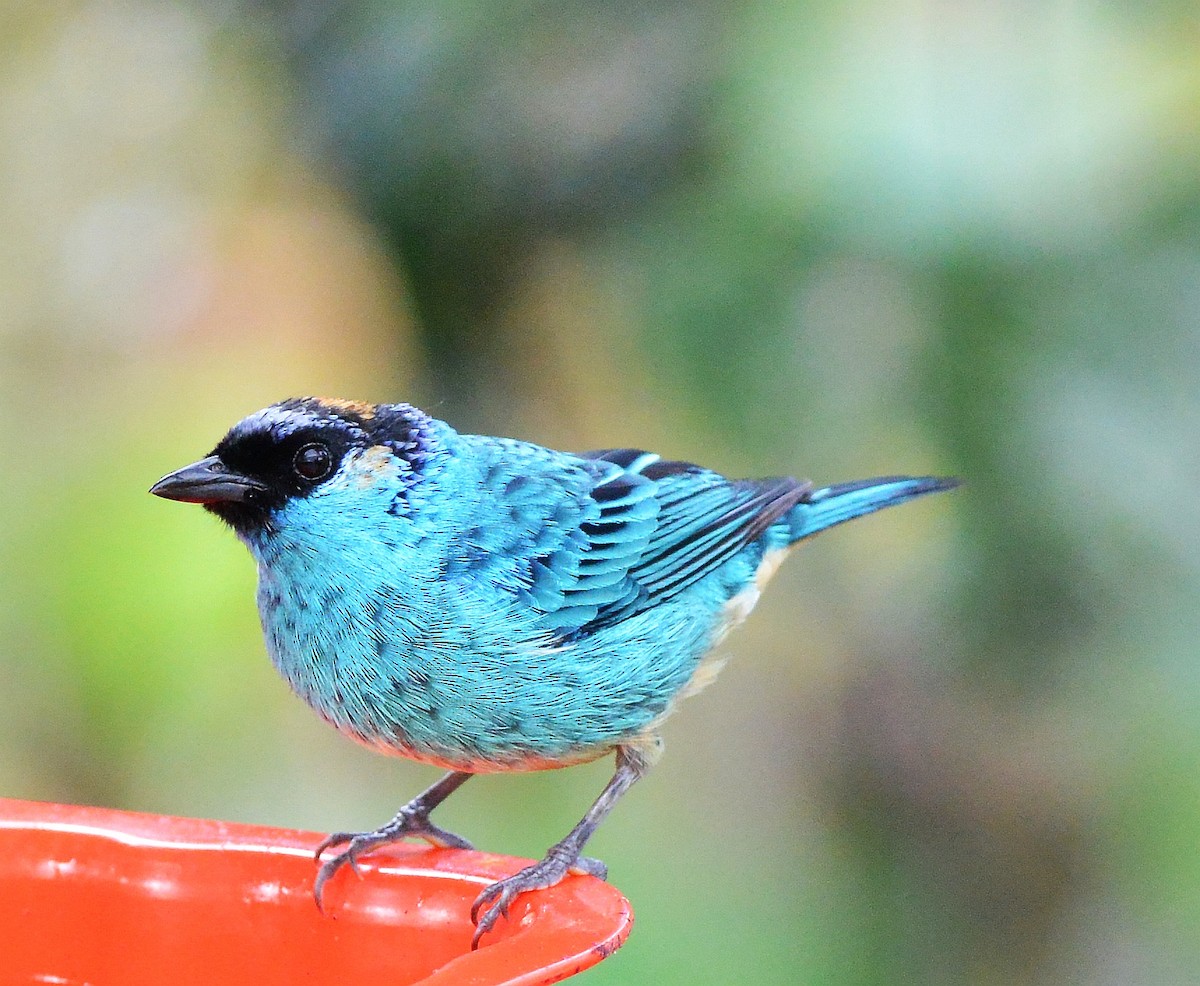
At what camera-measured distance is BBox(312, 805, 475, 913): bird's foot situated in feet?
6.30

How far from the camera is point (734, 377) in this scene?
3.59m

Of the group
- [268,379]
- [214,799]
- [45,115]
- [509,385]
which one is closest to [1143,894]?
[509,385]

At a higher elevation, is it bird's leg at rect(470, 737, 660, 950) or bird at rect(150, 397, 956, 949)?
bird at rect(150, 397, 956, 949)

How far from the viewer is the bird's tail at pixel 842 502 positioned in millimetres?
3166

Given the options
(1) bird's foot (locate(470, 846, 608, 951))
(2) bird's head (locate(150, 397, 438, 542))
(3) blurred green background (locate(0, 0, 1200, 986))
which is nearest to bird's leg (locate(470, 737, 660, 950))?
(1) bird's foot (locate(470, 846, 608, 951))

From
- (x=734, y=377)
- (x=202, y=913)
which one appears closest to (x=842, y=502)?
(x=734, y=377)

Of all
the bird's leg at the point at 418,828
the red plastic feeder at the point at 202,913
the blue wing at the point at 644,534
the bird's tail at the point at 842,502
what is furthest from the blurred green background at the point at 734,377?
the red plastic feeder at the point at 202,913

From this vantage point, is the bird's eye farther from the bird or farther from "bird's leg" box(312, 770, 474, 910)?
"bird's leg" box(312, 770, 474, 910)

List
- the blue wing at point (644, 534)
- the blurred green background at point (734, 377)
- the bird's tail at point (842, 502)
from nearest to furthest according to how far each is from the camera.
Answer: the blue wing at point (644, 534) < the bird's tail at point (842, 502) < the blurred green background at point (734, 377)

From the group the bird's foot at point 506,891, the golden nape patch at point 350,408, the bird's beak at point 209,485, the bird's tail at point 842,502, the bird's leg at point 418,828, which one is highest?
the golden nape patch at point 350,408

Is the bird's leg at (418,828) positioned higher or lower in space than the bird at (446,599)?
lower

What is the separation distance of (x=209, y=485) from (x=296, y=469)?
0.48 feet

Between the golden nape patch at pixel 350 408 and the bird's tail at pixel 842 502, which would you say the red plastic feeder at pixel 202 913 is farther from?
the bird's tail at pixel 842 502

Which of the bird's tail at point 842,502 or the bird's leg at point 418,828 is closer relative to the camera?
the bird's leg at point 418,828
